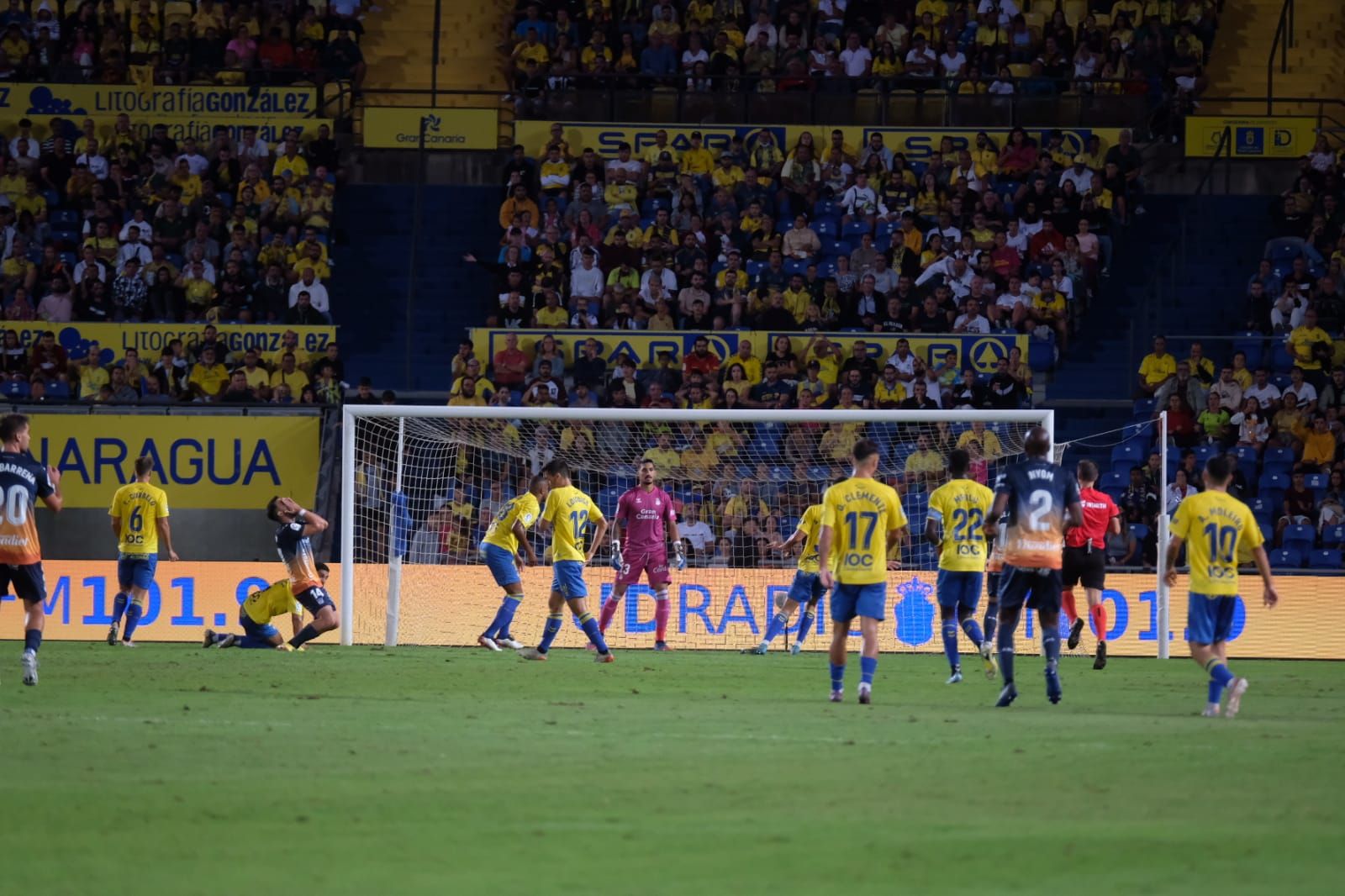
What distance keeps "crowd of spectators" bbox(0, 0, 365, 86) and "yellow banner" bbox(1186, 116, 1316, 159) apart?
15.1 m

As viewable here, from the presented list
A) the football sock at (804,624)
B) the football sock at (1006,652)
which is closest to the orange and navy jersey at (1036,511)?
the football sock at (1006,652)

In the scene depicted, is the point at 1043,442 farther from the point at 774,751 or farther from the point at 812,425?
the point at 812,425

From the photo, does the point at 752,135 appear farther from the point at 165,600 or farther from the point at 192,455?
the point at 165,600

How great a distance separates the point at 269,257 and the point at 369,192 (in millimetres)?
3370

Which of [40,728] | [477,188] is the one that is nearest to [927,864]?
[40,728]

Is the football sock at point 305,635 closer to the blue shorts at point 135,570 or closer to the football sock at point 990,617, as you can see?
the blue shorts at point 135,570

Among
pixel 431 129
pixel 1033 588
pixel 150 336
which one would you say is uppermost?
pixel 431 129

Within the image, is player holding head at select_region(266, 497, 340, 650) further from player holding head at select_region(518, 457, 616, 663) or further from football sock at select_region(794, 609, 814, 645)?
football sock at select_region(794, 609, 814, 645)

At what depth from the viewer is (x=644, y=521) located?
21625 millimetres

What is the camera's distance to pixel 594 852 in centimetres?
823

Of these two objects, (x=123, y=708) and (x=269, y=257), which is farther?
(x=269, y=257)

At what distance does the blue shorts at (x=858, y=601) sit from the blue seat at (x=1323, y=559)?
12151mm

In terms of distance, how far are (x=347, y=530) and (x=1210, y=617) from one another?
11.8 meters

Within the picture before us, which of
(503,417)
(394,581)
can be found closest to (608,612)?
(503,417)
